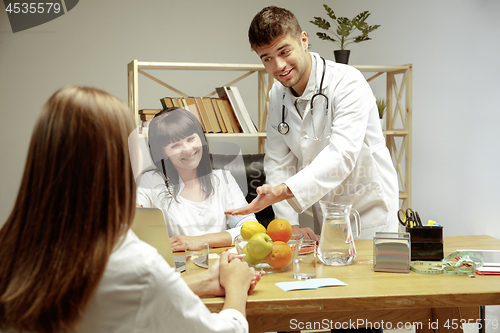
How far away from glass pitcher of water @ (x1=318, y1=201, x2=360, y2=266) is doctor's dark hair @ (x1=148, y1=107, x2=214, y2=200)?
73 centimetres

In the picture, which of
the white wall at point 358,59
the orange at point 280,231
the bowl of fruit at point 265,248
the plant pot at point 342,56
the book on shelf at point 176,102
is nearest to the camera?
the bowl of fruit at point 265,248

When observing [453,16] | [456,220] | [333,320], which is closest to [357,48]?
[453,16]

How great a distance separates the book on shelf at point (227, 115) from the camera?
107 inches

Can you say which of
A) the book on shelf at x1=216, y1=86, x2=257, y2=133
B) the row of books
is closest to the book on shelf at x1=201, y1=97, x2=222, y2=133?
the row of books

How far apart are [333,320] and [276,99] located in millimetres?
1068

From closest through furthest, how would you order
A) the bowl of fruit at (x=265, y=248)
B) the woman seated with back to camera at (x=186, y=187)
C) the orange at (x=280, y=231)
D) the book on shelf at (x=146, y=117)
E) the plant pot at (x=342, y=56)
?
the bowl of fruit at (x=265, y=248) < the orange at (x=280, y=231) < the woman seated with back to camera at (x=186, y=187) < the book on shelf at (x=146, y=117) < the plant pot at (x=342, y=56)

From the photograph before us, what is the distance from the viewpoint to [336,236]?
1179mm

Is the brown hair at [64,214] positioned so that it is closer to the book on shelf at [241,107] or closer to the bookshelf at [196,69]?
the bookshelf at [196,69]

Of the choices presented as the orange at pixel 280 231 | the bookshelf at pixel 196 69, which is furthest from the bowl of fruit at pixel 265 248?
the bookshelf at pixel 196 69

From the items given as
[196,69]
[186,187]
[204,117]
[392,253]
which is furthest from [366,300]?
[196,69]

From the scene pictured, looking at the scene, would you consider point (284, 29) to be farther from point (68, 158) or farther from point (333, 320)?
point (68, 158)

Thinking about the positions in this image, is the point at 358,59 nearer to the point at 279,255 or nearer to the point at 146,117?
the point at 146,117

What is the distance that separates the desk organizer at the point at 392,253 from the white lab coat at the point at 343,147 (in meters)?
0.40

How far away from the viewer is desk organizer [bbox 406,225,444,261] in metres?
1.22
